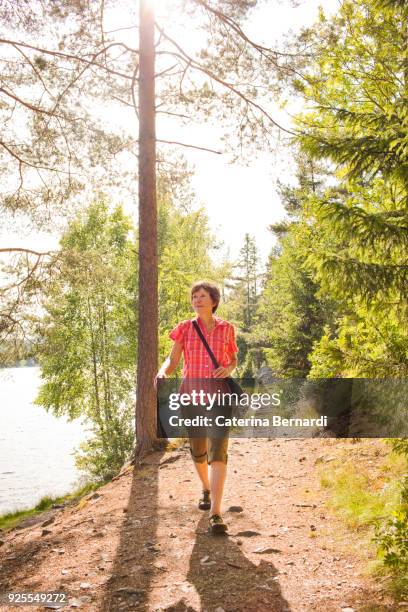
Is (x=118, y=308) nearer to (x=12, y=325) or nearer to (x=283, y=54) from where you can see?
(x=12, y=325)

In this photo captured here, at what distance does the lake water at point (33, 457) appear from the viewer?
1602cm

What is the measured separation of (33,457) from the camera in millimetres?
23281

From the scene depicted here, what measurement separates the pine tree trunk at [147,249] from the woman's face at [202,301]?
13.3 feet

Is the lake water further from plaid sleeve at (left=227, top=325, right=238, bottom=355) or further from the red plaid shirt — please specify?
plaid sleeve at (left=227, top=325, right=238, bottom=355)

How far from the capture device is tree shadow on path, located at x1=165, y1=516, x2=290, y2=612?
10.5 ft

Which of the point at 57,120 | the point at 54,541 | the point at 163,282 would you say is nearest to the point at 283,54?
the point at 57,120

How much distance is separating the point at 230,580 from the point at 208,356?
5.66ft

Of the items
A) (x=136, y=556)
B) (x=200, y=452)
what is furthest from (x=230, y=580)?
(x=200, y=452)

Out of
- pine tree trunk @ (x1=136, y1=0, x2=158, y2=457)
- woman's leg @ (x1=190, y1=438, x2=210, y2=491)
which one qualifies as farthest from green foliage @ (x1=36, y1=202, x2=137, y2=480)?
woman's leg @ (x1=190, y1=438, x2=210, y2=491)

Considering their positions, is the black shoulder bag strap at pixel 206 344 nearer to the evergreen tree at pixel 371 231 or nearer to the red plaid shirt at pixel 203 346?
the red plaid shirt at pixel 203 346

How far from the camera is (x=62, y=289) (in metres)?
10.1

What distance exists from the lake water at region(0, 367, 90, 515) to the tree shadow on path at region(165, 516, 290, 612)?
7.01 meters

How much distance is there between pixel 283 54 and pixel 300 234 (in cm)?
Result: 455

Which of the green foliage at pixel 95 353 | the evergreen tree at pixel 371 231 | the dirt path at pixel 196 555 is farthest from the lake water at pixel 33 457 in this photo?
the evergreen tree at pixel 371 231
